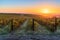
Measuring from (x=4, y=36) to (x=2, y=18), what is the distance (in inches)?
18.4

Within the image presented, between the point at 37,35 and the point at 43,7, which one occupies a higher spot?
the point at 43,7

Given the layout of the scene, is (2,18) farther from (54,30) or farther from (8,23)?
(54,30)

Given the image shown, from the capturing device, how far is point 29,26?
463 centimetres

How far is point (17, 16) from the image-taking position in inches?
180

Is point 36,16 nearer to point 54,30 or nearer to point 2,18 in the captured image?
point 54,30

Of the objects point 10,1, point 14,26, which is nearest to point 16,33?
point 14,26

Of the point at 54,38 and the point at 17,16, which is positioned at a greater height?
the point at 17,16

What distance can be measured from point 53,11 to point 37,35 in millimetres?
744

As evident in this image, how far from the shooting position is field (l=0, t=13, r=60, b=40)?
180 inches

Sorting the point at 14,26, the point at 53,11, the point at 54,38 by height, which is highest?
the point at 53,11

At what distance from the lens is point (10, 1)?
15.1ft

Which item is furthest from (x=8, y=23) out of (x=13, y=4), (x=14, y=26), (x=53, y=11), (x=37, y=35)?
(x=53, y=11)

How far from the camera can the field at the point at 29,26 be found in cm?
457

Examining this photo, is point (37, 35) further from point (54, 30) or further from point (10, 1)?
point (10, 1)
